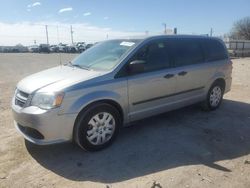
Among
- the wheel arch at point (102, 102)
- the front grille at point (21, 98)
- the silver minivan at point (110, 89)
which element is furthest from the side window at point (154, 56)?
the front grille at point (21, 98)

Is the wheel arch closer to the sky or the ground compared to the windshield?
closer to the ground

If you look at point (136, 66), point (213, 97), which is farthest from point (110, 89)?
point (213, 97)

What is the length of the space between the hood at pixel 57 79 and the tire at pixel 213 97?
302 cm

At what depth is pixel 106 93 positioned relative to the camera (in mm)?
4461

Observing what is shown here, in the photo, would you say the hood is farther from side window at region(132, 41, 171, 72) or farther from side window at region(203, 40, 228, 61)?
side window at region(203, 40, 228, 61)

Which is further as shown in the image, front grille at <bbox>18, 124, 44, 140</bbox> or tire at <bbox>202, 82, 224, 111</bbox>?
Result: tire at <bbox>202, 82, 224, 111</bbox>

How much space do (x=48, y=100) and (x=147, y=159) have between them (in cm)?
166

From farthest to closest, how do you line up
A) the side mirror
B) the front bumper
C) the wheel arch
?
1. the side mirror
2. the wheel arch
3. the front bumper

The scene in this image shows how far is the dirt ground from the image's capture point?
372 cm

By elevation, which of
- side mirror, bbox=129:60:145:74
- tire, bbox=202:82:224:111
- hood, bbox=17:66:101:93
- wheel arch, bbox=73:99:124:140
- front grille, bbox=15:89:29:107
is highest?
side mirror, bbox=129:60:145:74

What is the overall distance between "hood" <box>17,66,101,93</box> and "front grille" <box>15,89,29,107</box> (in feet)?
0.22

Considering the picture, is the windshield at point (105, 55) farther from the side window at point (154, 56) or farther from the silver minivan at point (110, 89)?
the side window at point (154, 56)

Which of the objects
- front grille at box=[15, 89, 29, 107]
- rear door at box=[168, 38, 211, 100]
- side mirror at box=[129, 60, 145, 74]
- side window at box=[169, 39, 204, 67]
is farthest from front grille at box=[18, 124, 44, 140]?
side window at box=[169, 39, 204, 67]

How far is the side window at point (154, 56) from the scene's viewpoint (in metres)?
5.09
